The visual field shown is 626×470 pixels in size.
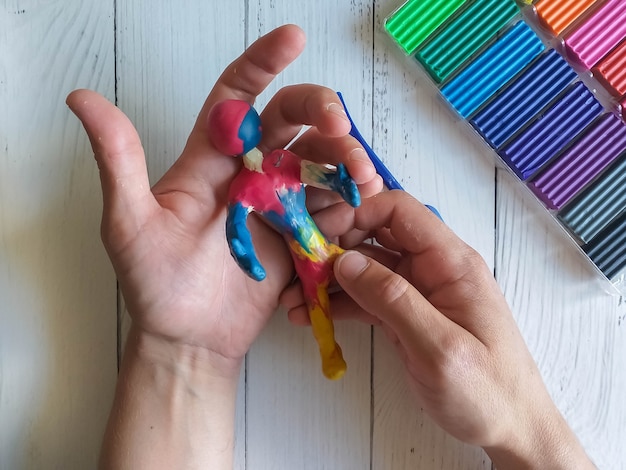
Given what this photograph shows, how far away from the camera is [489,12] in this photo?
2.45ft

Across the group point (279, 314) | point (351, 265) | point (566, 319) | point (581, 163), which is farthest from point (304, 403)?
point (581, 163)

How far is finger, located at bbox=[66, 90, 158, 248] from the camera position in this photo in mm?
523

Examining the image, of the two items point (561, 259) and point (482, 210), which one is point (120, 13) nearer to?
point (482, 210)

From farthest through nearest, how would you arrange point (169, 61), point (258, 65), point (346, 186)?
point (169, 61) < point (258, 65) < point (346, 186)

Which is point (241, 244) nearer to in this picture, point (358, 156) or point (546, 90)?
point (358, 156)

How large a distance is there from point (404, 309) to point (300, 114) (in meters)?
0.20

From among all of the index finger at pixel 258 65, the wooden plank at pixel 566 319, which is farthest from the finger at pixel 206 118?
the wooden plank at pixel 566 319

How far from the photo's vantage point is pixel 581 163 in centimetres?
75

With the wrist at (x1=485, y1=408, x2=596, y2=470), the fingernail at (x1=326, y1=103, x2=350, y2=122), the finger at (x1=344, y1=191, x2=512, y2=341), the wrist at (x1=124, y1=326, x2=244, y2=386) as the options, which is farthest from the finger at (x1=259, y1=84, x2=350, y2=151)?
the wrist at (x1=485, y1=408, x2=596, y2=470)

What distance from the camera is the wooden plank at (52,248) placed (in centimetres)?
69

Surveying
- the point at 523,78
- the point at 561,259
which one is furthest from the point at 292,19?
the point at 561,259

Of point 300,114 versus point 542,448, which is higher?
point 300,114

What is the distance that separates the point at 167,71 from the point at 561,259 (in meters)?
0.48

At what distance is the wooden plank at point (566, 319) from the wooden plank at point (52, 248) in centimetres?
44
